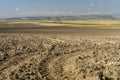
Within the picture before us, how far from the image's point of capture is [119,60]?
19281 mm

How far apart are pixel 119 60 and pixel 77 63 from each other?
3.01m

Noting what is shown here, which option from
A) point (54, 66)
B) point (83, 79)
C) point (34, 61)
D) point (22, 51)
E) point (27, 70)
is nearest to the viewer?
point (83, 79)

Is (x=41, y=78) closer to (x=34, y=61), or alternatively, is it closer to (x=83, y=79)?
(x=83, y=79)

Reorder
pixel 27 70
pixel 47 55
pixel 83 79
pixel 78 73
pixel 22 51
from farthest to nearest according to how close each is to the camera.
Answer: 1. pixel 22 51
2. pixel 47 55
3. pixel 27 70
4. pixel 78 73
5. pixel 83 79

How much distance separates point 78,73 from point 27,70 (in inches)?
136

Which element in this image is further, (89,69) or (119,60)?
(119,60)

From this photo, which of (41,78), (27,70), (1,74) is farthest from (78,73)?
(1,74)

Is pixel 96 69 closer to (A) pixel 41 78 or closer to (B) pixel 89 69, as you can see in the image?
(B) pixel 89 69

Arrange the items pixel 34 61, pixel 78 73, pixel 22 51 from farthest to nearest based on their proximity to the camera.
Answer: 1. pixel 22 51
2. pixel 34 61
3. pixel 78 73

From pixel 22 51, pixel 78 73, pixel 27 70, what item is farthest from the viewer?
pixel 22 51

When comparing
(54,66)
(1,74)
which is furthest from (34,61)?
(1,74)

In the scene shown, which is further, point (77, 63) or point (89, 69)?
point (77, 63)

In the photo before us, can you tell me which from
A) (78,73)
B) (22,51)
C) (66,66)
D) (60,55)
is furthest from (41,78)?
(22,51)

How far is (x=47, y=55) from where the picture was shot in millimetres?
23141
